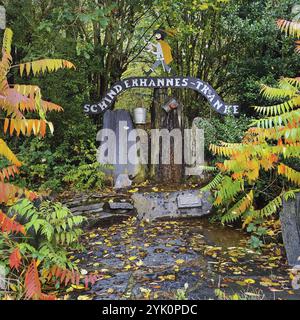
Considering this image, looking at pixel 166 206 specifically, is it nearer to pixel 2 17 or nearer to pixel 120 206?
pixel 120 206

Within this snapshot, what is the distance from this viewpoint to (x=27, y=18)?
7.62 m

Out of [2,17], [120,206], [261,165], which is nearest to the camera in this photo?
[261,165]

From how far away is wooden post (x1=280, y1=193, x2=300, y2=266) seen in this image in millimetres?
4531

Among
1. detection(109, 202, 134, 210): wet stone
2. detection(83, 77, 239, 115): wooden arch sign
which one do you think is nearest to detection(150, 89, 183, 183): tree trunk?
detection(83, 77, 239, 115): wooden arch sign

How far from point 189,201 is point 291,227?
85.0 inches

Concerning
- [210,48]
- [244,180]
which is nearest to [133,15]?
[210,48]

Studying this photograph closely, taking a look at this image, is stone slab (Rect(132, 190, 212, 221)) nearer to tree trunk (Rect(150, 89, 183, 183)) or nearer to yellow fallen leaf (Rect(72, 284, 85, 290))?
tree trunk (Rect(150, 89, 183, 183))

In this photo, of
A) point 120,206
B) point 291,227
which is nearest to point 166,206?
point 120,206

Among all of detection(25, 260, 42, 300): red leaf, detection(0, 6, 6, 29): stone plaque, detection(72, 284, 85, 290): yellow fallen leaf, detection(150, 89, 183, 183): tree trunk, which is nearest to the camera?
detection(25, 260, 42, 300): red leaf

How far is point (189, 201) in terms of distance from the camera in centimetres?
650

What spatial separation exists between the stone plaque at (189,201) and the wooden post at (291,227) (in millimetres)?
1926

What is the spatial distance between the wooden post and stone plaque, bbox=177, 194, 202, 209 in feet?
6.32

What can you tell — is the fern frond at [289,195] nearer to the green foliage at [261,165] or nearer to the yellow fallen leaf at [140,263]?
the green foliage at [261,165]

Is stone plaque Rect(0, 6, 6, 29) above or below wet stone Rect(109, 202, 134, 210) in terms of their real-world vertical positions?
above
